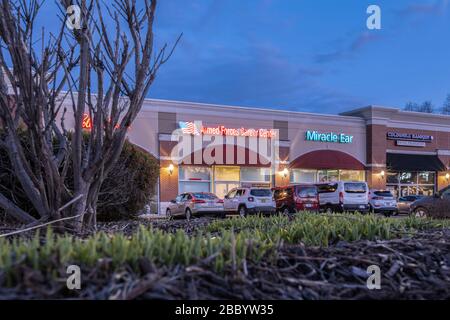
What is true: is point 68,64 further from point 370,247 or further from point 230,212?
point 230,212

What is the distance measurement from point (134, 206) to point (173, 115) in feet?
62.4

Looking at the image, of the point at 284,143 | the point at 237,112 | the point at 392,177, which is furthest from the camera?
the point at 392,177

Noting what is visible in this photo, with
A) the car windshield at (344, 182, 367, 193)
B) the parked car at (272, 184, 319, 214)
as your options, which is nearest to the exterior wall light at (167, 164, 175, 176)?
the parked car at (272, 184, 319, 214)

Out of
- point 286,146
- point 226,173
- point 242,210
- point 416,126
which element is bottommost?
point 242,210

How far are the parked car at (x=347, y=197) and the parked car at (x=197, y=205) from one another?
559cm

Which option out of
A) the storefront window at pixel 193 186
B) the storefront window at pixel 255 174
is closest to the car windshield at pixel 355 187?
the storefront window at pixel 255 174

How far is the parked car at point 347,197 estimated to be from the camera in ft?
81.9

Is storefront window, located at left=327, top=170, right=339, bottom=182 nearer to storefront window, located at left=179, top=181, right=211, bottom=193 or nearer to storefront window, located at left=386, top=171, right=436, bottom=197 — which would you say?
storefront window, located at left=386, top=171, right=436, bottom=197

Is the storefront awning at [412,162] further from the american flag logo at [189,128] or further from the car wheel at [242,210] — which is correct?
the car wheel at [242,210]

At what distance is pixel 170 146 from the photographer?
29.8 metres

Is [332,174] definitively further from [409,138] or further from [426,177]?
[426,177]

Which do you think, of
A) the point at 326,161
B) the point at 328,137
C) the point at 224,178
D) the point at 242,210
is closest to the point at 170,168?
the point at 224,178

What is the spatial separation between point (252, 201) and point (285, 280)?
2229 centimetres

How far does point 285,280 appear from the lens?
3074 mm
